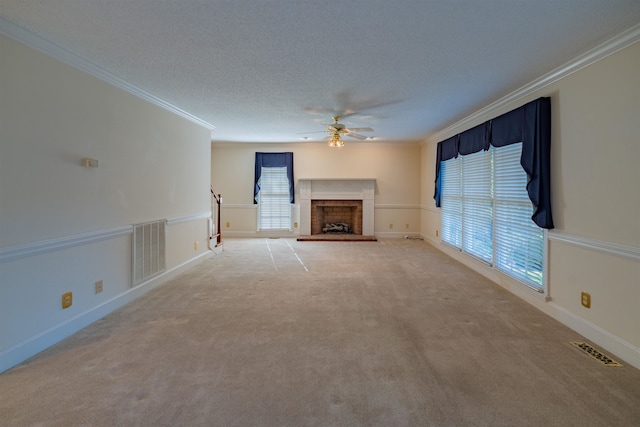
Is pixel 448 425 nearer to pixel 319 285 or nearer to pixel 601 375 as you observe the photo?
pixel 601 375

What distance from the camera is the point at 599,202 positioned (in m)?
2.63

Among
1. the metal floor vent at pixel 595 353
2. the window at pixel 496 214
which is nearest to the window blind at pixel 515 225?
the window at pixel 496 214

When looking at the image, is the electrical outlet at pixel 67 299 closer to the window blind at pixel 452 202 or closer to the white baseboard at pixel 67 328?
the white baseboard at pixel 67 328

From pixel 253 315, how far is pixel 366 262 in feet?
8.94

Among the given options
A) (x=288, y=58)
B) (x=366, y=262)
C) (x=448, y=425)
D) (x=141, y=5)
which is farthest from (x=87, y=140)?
(x=366, y=262)

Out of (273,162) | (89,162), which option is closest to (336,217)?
(273,162)

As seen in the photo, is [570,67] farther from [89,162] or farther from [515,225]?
[89,162]

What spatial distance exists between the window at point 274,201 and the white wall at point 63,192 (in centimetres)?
411

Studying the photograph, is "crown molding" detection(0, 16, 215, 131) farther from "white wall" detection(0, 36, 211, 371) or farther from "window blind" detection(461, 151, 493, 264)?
"window blind" detection(461, 151, 493, 264)

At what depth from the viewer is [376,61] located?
2838 millimetres

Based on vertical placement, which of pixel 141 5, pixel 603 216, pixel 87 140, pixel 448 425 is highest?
pixel 141 5

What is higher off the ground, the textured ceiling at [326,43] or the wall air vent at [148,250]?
the textured ceiling at [326,43]

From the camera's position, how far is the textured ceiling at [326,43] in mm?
2018

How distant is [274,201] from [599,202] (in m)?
6.65
